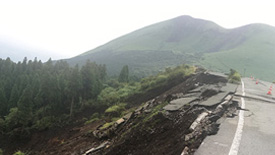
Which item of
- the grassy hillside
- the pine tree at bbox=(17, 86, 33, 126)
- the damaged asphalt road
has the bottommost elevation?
the grassy hillside

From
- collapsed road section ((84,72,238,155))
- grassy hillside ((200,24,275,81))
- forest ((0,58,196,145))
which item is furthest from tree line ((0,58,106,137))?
grassy hillside ((200,24,275,81))

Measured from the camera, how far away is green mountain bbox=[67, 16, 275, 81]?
76.7 meters

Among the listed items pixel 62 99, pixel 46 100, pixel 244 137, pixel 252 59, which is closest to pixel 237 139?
pixel 244 137

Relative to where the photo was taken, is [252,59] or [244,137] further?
[252,59]

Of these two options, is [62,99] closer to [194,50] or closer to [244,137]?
[244,137]

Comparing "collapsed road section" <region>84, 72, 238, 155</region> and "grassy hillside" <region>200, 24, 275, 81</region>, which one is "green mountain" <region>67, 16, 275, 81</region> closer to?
"grassy hillside" <region>200, 24, 275, 81</region>

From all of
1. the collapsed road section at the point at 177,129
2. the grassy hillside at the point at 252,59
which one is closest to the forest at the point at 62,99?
the collapsed road section at the point at 177,129

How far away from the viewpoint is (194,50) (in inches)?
5098

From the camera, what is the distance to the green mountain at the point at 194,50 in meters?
76.7

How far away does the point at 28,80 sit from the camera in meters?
40.3

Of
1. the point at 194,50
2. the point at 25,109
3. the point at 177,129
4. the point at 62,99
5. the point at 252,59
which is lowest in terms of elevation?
the point at 252,59

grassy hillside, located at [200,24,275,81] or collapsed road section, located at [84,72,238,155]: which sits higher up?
collapsed road section, located at [84,72,238,155]

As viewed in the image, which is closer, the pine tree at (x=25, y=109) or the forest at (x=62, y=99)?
the forest at (x=62, y=99)

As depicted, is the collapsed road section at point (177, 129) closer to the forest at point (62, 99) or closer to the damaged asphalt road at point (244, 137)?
the damaged asphalt road at point (244, 137)
